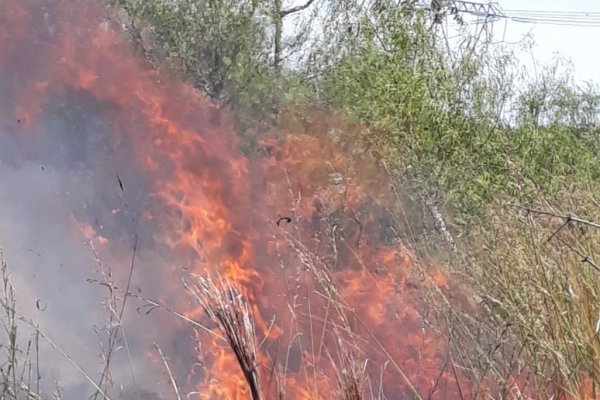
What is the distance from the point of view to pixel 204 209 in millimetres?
4715

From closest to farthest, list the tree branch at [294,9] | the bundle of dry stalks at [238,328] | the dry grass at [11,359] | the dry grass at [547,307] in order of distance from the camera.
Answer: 1. the bundle of dry stalks at [238,328]
2. the dry grass at [11,359]
3. the dry grass at [547,307]
4. the tree branch at [294,9]

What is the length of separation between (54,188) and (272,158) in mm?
1744

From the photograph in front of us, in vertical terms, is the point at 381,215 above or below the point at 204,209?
below

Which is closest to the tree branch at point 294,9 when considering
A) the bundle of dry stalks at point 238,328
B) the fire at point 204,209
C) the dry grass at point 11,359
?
the fire at point 204,209

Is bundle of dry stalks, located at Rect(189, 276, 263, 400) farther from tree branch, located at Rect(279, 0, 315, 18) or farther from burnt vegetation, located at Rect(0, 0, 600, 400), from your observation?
tree branch, located at Rect(279, 0, 315, 18)

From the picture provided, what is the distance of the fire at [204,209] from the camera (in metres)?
4.27

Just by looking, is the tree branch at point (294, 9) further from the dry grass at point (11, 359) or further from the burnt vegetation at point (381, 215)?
the dry grass at point (11, 359)

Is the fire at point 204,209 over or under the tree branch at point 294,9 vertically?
under

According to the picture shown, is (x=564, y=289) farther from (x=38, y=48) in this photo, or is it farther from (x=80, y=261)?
(x=38, y=48)

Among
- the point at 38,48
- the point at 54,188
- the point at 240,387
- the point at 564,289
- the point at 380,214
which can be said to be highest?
the point at 38,48

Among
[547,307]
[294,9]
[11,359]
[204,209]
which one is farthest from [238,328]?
[294,9]

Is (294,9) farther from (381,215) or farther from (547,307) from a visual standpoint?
(547,307)

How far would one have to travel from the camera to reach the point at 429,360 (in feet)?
14.0

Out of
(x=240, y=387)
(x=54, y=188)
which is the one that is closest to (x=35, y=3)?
(x=54, y=188)
